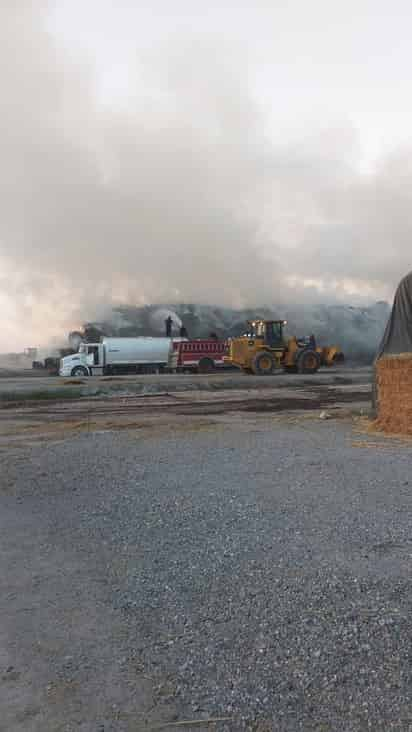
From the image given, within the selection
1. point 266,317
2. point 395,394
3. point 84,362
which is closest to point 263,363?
point 84,362

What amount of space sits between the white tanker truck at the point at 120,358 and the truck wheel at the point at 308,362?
9845mm

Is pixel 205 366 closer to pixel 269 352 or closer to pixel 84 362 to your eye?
pixel 269 352

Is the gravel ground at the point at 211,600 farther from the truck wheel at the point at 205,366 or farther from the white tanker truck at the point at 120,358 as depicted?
the truck wheel at the point at 205,366

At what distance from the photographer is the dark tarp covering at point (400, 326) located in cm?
1018

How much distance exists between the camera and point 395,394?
9633mm

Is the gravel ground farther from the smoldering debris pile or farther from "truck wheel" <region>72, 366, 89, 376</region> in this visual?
the smoldering debris pile

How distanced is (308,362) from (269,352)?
2.40 m

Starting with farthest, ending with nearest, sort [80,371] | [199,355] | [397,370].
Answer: [199,355]
[80,371]
[397,370]

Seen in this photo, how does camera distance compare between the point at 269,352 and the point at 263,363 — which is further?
the point at 269,352

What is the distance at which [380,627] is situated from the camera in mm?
2662

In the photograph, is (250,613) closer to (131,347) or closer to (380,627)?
(380,627)

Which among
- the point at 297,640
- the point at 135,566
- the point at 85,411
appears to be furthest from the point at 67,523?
the point at 85,411

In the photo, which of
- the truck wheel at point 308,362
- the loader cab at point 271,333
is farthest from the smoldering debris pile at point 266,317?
the loader cab at point 271,333

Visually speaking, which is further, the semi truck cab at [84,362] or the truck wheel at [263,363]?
the semi truck cab at [84,362]
